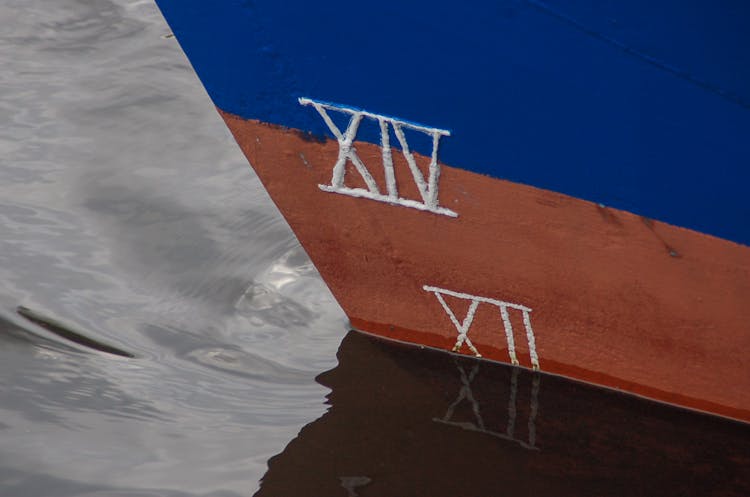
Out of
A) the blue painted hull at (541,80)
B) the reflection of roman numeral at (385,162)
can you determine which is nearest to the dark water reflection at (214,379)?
the reflection of roman numeral at (385,162)

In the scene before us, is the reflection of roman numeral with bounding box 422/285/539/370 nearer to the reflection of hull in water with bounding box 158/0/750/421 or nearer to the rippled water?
the reflection of hull in water with bounding box 158/0/750/421

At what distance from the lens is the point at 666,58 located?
63.1 inches

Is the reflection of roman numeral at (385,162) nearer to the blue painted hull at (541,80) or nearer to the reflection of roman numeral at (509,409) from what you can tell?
the blue painted hull at (541,80)

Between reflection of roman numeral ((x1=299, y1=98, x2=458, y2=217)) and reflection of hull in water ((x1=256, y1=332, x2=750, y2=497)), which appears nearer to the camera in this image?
reflection of hull in water ((x1=256, y1=332, x2=750, y2=497))

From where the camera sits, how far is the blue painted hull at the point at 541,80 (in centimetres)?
160

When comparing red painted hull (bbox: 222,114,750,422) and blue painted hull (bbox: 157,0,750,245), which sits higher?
blue painted hull (bbox: 157,0,750,245)

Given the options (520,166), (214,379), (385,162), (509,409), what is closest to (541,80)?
(520,166)

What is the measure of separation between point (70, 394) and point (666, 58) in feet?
4.24

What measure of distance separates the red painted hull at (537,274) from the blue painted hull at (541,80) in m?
0.05

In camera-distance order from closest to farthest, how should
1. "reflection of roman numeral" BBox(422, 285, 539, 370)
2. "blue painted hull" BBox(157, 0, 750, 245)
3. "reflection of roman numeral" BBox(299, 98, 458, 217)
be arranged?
1. "blue painted hull" BBox(157, 0, 750, 245)
2. "reflection of roman numeral" BBox(299, 98, 458, 217)
3. "reflection of roman numeral" BBox(422, 285, 539, 370)

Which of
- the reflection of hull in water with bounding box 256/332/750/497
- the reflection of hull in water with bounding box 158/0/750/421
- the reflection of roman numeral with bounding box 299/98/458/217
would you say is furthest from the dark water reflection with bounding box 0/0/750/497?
the reflection of roman numeral with bounding box 299/98/458/217

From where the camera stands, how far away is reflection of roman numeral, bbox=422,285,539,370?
1.95 meters

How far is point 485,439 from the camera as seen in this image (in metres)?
1.78

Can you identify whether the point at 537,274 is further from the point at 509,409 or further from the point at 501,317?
the point at 509,409
